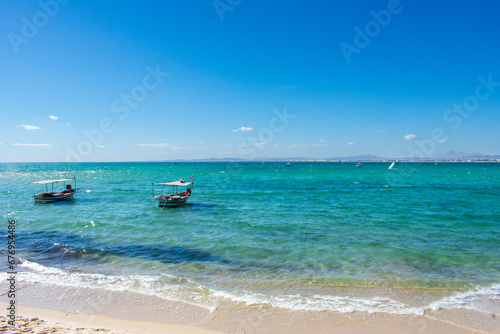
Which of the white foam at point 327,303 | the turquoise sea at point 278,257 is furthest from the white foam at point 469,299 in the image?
the white foam at point 327,303

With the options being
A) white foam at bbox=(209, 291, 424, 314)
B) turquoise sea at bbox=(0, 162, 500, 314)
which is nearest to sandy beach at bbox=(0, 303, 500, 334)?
white foam at bbox=(209, 291, 424, 314)

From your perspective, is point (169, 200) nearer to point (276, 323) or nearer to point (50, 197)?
point (50, 197)

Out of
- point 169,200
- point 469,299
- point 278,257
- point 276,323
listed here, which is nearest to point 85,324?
point 276,323

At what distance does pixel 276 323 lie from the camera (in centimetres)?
838

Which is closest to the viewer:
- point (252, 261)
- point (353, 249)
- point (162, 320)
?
point (162, 320)

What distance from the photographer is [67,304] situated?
9.63 metres

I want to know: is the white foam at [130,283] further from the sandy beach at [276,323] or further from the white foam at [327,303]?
the sandy beach at [276,323]

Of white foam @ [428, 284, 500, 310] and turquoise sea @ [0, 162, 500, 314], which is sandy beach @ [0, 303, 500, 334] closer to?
white foam @ [428, 284, 500, 310]

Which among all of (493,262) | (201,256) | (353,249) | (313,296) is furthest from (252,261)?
(493,262)

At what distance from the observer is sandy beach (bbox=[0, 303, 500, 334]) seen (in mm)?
7926

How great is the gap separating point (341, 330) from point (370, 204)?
25.7 metres

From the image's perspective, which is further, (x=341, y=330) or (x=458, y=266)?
(x=458, y=266)

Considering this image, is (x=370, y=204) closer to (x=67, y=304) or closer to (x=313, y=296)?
(x=313, y=296)

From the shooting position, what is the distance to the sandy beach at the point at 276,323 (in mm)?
7926
